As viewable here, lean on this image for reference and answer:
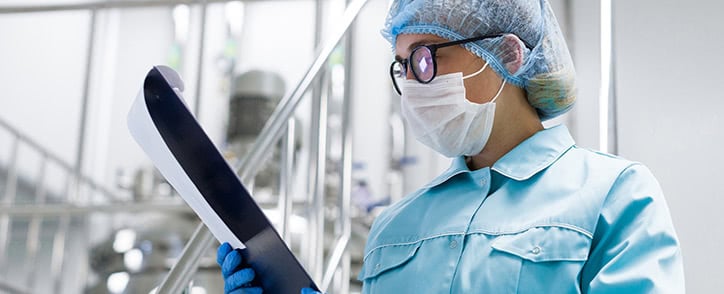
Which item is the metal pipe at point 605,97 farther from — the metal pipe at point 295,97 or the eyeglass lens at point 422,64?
the metal pipe at point 295,97

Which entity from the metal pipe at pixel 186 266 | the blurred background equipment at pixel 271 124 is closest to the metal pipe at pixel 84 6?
the blurred background equipment at pixel 271 124

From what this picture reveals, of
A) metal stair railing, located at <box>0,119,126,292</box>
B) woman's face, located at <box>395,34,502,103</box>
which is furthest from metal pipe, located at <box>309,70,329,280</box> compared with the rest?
metal stair railing, located at <box>0,119,126,292</box>

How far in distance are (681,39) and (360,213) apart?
2368 millimetres

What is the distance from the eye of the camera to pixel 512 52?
1.21m

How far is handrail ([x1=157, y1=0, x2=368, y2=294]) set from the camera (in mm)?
1520

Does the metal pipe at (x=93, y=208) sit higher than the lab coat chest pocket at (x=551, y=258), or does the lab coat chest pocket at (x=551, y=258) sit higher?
the lab coat chest pocket at (x=551, y=258)

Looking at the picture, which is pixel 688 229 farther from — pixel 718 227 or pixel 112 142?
pixel 112 142

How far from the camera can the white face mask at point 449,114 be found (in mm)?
1193

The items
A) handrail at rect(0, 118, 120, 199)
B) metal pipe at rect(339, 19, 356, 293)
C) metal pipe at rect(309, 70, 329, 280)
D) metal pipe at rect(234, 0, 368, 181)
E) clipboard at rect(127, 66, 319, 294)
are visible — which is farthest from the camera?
handrail at rect(0, 118, 120, 199)

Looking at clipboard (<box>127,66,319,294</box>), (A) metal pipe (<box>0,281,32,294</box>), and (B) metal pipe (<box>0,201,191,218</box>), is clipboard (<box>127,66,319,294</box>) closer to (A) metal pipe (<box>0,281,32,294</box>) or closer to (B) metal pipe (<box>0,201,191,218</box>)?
(B) metal pipe (<box>0,201,191,218</box>)

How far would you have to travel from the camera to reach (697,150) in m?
1.38

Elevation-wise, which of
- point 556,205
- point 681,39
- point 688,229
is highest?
point 681,39

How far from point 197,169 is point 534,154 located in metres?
0.47

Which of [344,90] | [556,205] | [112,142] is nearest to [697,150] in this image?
[556,205]
